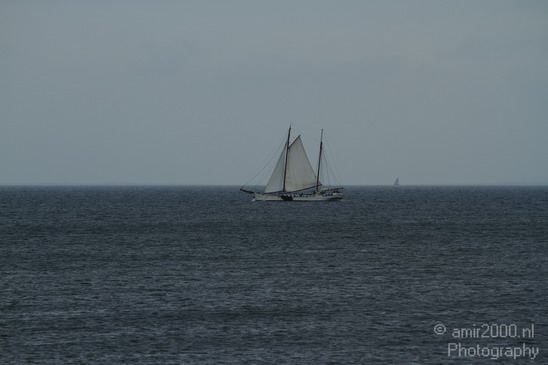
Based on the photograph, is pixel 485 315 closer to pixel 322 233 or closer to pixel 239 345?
pixel 239 345

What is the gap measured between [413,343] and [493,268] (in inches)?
1206

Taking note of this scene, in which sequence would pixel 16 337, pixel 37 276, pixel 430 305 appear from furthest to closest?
pixel 37 276, pixel 430 305, pixel 16 337

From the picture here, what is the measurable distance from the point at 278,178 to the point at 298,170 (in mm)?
7242

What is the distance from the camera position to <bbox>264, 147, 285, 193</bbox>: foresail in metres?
178

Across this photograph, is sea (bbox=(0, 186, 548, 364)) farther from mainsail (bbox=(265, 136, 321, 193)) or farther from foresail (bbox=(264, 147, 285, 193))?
foresail (bbox=(264, 147, 285, 193))

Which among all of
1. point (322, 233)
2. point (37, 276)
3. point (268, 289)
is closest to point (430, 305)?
point (268, 289)

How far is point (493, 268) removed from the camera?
223 feet
